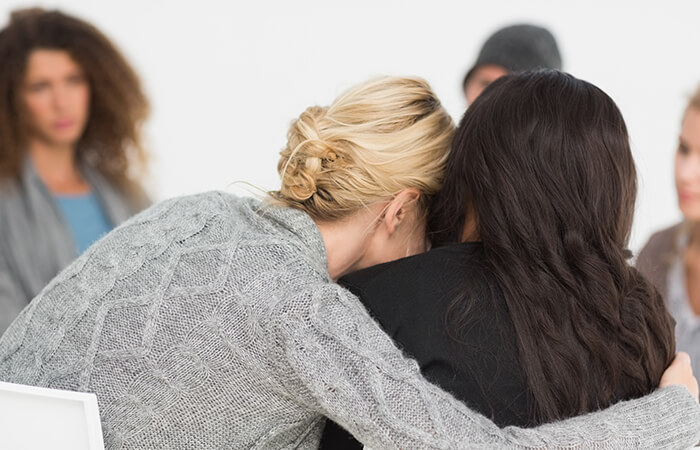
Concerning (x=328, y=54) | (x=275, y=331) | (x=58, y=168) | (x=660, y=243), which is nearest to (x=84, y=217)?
(x=58, y=168)

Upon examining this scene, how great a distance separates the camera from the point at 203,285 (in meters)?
1.14

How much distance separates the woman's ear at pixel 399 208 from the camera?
138cm

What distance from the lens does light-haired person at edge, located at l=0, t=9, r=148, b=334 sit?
245cm

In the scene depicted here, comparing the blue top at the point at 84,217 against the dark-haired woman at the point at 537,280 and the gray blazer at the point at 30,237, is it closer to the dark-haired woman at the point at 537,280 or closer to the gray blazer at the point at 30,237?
the gray blazer at the point at 30,237

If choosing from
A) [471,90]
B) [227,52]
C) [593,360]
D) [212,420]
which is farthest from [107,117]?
[593,360]

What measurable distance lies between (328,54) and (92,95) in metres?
1.23

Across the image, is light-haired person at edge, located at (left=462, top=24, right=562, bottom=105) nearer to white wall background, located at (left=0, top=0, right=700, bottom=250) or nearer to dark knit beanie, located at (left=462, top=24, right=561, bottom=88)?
dark knit beanie, located at (left=462, top=24, right=561, bottom=88)

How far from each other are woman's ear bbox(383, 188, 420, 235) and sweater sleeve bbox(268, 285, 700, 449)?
31 centimetres

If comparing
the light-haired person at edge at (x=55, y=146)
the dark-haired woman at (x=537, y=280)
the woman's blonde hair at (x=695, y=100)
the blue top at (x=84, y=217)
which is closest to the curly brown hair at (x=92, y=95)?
the light-haired person at edge at (x=55, y=146)

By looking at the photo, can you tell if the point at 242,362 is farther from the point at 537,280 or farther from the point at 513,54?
the point at 513,54

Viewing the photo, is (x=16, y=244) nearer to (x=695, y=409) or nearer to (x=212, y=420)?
(x=212, y=420)

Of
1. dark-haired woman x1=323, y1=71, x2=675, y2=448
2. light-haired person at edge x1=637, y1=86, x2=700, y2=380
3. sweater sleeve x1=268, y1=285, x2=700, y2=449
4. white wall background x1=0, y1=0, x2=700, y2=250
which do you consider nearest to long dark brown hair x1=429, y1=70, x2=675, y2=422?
dark-haired woman x1=323, y1=71, x2=675, y2=448

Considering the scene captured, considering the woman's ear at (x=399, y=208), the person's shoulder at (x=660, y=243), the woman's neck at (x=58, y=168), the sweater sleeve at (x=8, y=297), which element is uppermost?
the woman's ear at (x=399, y=208)

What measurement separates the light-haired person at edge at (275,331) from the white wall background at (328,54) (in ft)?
7.29
